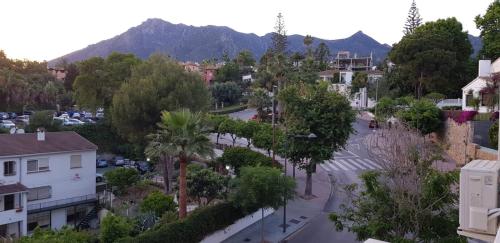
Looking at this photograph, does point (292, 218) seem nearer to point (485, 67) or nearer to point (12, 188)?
point (12, 188)

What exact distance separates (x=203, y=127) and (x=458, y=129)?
23.6 meters

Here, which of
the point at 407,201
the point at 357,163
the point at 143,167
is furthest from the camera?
the point at 143,167

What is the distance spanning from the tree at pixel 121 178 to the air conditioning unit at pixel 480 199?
3017 centimetres

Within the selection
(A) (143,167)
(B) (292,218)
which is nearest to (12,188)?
(A) (143,167)

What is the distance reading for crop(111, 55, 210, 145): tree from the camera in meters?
37.6

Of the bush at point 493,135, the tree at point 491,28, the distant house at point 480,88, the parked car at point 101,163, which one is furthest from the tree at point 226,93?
the bush at point 493,135

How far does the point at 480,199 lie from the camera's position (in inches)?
209

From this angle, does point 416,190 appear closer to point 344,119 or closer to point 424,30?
point 344,119

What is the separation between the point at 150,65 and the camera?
41438 mm

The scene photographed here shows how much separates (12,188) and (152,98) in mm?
13064

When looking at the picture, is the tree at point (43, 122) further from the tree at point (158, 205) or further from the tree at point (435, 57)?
the tree at point (435, 57)

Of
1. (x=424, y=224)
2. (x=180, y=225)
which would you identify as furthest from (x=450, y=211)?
(x=180, y=225)

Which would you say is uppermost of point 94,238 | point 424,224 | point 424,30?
point 424,30

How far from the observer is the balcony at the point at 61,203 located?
96.9 ft
